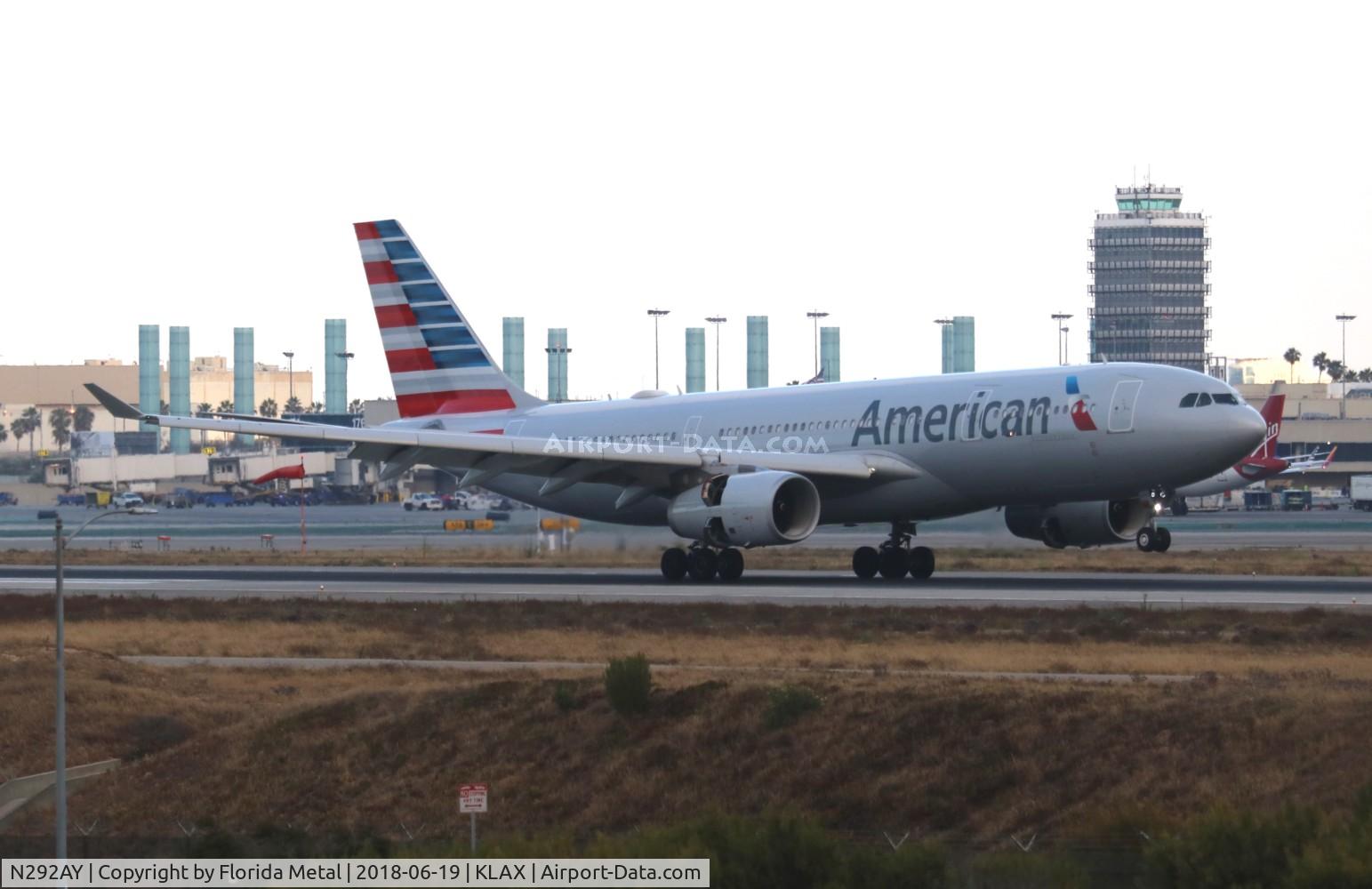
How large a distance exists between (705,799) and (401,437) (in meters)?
21.1

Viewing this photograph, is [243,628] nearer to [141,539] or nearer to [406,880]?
[406,880]

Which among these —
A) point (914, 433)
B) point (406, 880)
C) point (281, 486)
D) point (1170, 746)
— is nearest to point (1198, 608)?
point (914, 433)

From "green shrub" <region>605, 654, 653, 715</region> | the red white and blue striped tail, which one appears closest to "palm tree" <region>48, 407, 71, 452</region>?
the red white and blue striped tail

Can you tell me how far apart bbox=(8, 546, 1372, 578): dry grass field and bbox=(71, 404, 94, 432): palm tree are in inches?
5149

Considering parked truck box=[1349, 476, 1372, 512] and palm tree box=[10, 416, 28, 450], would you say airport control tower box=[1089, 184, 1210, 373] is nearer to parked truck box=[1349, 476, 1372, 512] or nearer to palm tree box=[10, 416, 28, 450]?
parked truck box=[1349, 476, 1372, 512]

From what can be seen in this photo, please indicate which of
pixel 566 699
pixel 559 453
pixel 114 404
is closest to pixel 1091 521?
pixel 559 453

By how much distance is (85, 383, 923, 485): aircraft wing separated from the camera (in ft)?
133

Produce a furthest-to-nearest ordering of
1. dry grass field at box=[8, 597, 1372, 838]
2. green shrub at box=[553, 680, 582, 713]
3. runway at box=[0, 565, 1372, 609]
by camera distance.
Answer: runway at box=[0, 565, 1372, 609], green shrub at box=[553, 680, 582, 713], dry grass field at box=[8, 597, 1372, 838]

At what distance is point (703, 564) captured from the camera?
4225cm

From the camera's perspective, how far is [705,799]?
73.1ft

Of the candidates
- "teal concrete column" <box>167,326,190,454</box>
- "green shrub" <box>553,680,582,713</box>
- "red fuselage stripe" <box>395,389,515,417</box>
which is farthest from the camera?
"teal concrete column" <box>167,326,190,454</box>

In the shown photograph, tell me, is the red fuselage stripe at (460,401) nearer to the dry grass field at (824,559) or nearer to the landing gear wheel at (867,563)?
the dry grass field at (824,559)

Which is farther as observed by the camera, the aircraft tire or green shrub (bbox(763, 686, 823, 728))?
the aircraft tire

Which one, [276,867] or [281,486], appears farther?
[281,486]
